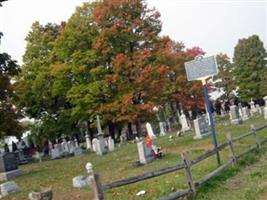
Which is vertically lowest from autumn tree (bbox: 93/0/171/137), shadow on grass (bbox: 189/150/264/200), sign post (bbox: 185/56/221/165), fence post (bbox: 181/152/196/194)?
shadow on grass (bbox: 189/150/264/200)

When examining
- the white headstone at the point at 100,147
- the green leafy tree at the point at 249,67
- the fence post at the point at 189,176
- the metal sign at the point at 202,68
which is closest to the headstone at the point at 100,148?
the white headstone at the point at 100,147

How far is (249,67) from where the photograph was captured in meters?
72.7

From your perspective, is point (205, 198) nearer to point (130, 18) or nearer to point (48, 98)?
point (130, 18)

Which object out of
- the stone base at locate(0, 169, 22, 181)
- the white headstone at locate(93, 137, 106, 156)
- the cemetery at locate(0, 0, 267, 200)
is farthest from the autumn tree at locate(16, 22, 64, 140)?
the stone base at locate(0, 169, 22, 181)

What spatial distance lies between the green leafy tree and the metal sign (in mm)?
55610

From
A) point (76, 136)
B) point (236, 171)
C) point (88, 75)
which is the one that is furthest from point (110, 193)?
point (76, 136)

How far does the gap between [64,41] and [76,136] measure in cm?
1159

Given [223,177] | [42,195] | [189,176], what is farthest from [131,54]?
[42,195]

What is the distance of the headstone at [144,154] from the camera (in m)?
19.6

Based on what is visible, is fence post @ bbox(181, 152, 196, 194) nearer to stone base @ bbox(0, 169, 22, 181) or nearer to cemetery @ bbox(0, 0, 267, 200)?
cemetery @ bbox(0, 0, 267, 200)

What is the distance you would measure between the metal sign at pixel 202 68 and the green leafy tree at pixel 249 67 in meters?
55.6

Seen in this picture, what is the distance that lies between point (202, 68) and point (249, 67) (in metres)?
58.8

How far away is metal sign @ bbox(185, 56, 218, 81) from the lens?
51.5ft

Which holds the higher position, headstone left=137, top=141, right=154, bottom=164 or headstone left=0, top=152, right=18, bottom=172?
headstone left=0, top=152, right=18, bottom=172
